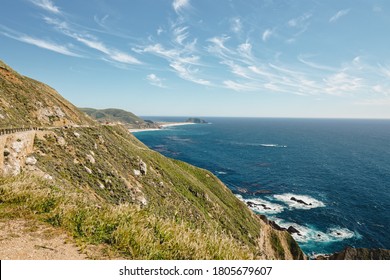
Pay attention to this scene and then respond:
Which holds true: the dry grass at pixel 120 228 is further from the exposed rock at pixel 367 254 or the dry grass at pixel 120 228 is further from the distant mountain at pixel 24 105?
the distant mountain at pixel 24 105

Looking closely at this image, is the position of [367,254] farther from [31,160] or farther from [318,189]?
[318,189]

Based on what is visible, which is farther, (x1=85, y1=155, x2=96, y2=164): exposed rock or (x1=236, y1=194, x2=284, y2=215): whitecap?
(x1=236, y1=194, x2=284, y2=215): whitecap

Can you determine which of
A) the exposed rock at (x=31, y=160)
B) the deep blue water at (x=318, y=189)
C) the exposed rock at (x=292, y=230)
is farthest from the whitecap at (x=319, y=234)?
the exposed rock at (x=31, y=160)

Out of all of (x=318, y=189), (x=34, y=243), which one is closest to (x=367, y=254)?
(x=34, y=243)

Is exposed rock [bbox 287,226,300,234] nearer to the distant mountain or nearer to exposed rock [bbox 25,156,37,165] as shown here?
exposed rock [bbox 25,156,37,165]

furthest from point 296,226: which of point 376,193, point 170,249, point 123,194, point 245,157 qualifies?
point 245,157

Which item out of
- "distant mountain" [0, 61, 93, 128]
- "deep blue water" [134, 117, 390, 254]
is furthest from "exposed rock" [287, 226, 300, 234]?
"distant mountain" [0, 61, 93, 128]
